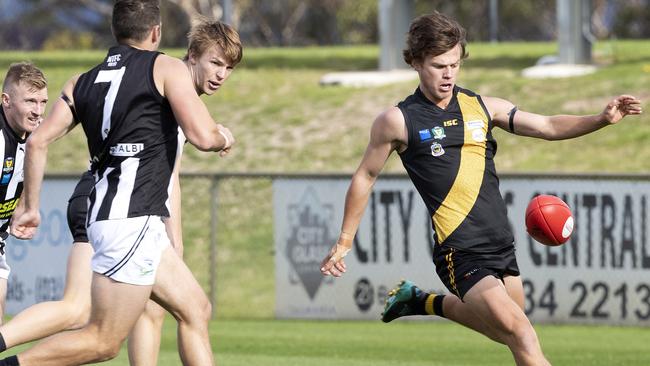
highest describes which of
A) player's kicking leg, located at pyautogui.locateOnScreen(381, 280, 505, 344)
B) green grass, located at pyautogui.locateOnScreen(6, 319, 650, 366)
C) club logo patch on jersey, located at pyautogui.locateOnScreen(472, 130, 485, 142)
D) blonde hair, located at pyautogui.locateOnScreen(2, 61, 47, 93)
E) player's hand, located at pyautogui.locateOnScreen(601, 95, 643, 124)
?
blonde hair, located at pyautogui.locateOnScreen(2, 61, 47, 93)

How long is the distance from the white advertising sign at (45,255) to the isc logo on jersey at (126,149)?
27.3 ft

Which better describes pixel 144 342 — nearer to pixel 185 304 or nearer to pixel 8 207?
pixel 185 304

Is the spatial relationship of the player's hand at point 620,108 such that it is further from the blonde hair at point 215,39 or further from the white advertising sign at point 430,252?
the white advertising sign at point 430,252

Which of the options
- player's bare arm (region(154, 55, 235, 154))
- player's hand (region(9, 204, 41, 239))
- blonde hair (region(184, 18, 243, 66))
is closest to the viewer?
player's bare arm (region(154, 55, 235, 154))

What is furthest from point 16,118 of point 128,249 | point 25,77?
point 128,249

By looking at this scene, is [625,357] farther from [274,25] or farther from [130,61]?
[274,25]

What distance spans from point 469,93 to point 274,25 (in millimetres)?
46272

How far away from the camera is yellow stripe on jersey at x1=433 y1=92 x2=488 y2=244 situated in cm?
772

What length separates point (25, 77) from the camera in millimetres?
8430

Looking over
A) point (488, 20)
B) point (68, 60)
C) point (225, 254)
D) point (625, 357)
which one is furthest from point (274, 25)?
point (625, 357)

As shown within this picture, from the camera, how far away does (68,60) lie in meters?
32.8

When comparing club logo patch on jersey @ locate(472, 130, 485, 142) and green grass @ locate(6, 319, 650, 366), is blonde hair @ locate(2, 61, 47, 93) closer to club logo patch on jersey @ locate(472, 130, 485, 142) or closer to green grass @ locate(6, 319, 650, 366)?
club logo patch on jersey @ locate(472, 130, 485, 142)

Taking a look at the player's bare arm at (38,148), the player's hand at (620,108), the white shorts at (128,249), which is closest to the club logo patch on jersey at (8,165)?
the player's bare arm at (38,148)

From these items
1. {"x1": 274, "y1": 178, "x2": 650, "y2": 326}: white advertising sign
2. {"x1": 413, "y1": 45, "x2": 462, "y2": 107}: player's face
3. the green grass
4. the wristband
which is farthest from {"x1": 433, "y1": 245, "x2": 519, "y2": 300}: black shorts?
{"x1": 274, "y1": 178, "x2": 650, "y2": 326}: white advertising sign
